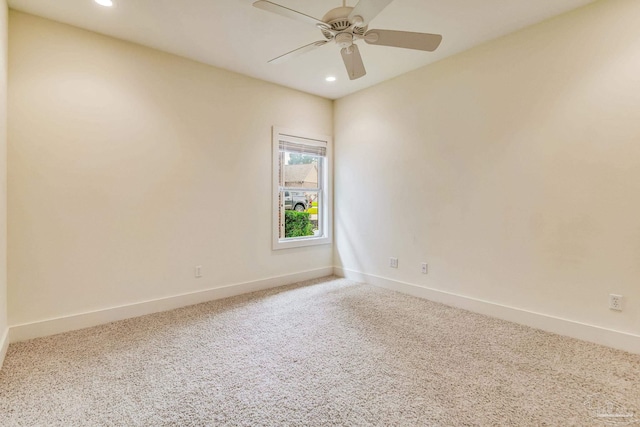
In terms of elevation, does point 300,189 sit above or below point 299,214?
above

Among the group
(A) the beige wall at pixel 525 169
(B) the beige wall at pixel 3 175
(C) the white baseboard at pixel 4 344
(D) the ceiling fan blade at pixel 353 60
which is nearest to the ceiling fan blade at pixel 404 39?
(D) the ceiling fan blade at pixel 353 60

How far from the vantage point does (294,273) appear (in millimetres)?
4250

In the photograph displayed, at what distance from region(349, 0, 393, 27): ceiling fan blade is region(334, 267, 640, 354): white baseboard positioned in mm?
2785

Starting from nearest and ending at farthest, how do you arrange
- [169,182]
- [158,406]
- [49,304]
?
[158,406] → [49,304] → [169,182]

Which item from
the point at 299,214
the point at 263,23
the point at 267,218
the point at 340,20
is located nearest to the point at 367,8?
the point at 340,20

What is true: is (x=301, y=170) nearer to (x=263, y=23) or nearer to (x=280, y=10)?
(x=263, y=23)

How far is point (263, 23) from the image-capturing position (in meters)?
2.62

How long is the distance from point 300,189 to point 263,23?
88.2 inches

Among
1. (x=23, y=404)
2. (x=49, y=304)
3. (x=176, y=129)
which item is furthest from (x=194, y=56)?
(x=23, y=404)

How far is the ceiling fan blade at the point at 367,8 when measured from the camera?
164 cm

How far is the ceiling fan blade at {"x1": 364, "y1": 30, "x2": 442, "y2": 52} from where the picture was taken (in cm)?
196

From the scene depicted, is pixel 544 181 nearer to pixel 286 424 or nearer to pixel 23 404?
pixel 286 424

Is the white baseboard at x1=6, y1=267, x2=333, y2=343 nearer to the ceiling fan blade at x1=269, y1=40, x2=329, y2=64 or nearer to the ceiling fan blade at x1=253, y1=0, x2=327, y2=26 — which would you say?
the ceiling fan blade at x1=269, y1=40, x2=329, y2=64

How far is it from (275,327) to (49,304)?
76.2 inches
